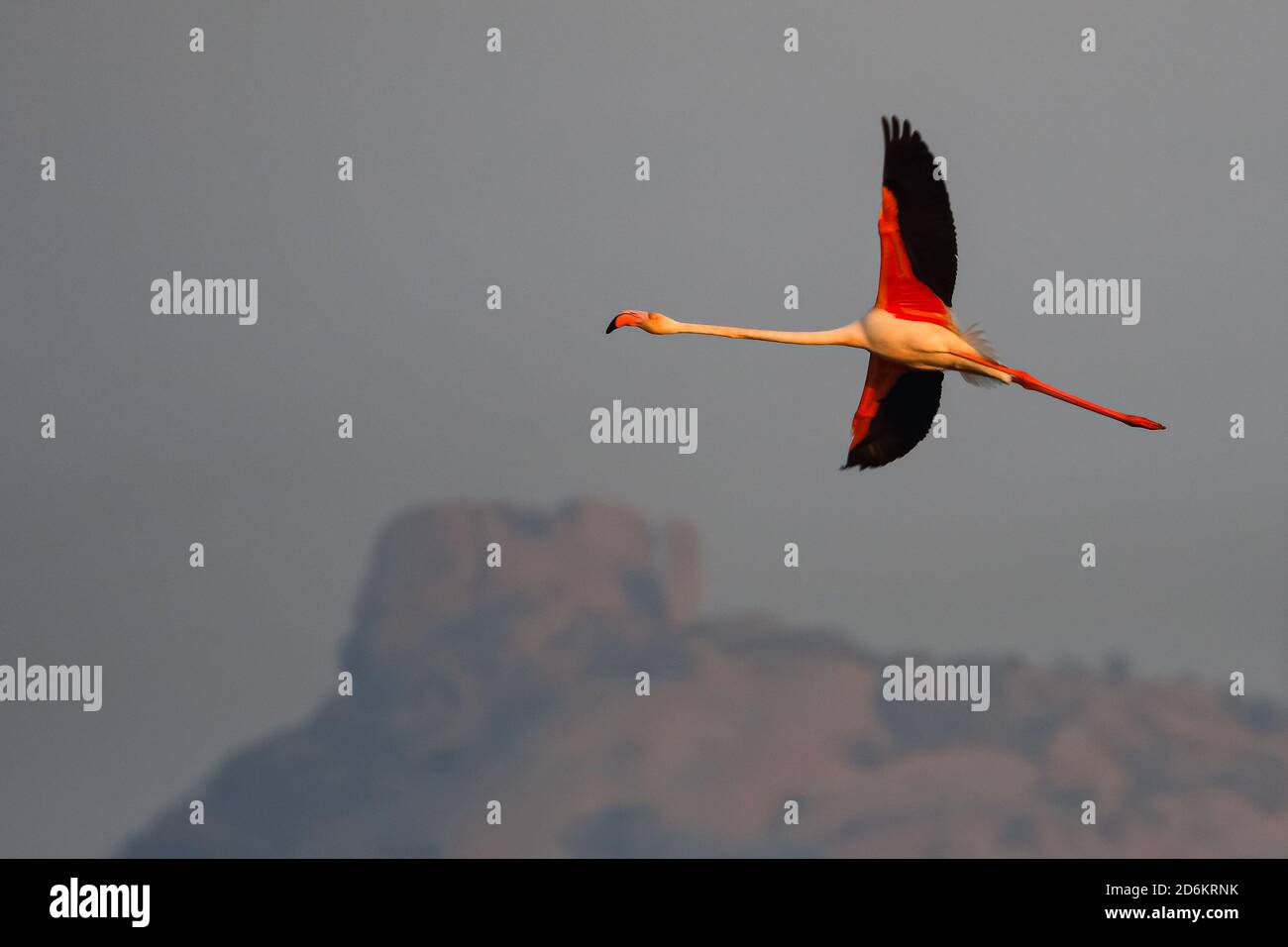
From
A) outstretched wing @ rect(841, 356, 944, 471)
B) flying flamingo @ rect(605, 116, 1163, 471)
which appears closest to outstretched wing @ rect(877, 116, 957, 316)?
flying flamingo @ rect(605, 116, 1163, 471)

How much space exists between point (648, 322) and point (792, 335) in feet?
7.37

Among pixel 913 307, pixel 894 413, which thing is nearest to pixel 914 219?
pixel 913 307

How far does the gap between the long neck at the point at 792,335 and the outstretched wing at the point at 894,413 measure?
1615 millimetres

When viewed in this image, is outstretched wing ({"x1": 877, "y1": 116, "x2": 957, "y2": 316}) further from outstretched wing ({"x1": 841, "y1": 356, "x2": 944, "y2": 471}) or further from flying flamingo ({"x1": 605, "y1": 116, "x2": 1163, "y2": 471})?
outstretched wing ({"x1": 841, "y1": 356, "x2": 944, "y2": 471})

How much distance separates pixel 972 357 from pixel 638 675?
9.98 m

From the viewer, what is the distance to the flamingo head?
3016 cm

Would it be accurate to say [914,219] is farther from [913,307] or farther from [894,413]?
[894,413]

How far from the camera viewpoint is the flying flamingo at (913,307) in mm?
30234

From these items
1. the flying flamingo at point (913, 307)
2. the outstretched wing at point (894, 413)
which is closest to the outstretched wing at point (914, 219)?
the flying flamingo at point (913, 307)

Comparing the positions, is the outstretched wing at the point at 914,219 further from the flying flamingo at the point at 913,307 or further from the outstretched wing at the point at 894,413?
the outstretched wing at the point at 894,413

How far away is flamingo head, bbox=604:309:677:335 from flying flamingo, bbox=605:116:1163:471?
0.05 ft

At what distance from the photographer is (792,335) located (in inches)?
1221
